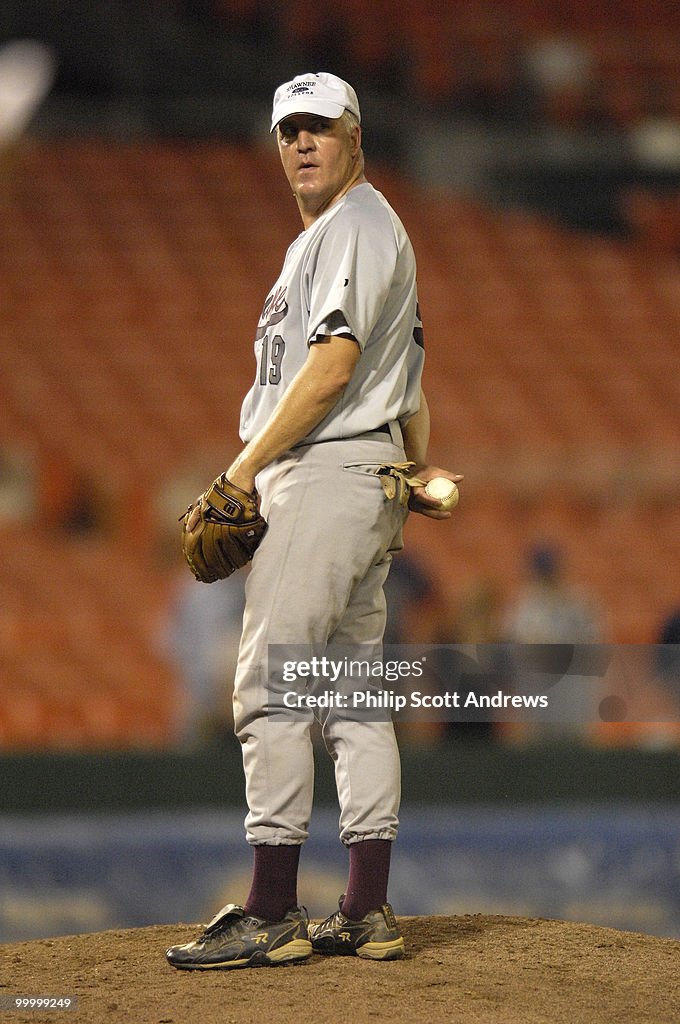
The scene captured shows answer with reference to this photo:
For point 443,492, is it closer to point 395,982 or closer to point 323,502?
point 323,502

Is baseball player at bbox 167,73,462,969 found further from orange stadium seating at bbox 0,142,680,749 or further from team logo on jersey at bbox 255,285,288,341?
orange stadium seating at bbox 0,142,680,749

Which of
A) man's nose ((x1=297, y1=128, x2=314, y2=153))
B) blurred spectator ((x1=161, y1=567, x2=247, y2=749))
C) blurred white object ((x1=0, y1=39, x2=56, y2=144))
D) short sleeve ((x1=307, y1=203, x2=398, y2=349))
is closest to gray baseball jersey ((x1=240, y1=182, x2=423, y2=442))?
short sleeve ((x1=307, y1=203, x2=398, y2=349))

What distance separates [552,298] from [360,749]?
26.9 ft

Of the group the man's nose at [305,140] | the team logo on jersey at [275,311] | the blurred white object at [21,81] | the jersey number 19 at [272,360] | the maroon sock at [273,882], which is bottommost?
the maroon sock at [273,882]

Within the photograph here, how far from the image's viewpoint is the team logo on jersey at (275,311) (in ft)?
8.71

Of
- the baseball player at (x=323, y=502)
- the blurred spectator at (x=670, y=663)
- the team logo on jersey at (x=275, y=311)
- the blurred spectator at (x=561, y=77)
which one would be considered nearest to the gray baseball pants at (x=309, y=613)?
the baseball player at (x=323, y=502)

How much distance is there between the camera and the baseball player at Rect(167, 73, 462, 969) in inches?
99.4

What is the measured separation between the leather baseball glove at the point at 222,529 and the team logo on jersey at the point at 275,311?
312 millimetres

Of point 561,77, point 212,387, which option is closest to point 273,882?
point 212,387

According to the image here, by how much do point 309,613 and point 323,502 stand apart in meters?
0.20

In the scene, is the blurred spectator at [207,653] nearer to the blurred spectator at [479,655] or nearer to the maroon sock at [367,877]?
the blurred spectator at [479,655]

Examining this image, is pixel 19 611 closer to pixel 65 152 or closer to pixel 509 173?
pixel 65 152

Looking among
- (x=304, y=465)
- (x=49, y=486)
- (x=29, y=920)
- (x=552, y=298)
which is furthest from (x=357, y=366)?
(x=552, y=298)

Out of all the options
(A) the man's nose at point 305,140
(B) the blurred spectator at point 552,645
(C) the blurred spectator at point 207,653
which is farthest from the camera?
(C) the blurred spectator at point 207,653
